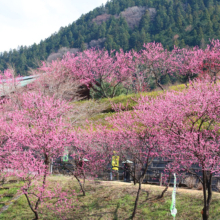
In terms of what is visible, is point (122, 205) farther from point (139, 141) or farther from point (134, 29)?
point (134, 29)

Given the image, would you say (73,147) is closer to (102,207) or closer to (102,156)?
(102,156)

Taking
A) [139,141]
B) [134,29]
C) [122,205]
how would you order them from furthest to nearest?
[134,29] → [139,141] → [122,205]

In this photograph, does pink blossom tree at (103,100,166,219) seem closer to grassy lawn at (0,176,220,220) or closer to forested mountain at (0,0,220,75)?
grassy lawn at (0,176,220,220)

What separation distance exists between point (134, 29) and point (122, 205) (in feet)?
223

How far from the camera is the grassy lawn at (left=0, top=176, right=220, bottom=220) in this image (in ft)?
27.9

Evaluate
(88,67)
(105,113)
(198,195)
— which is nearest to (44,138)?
(198,195)

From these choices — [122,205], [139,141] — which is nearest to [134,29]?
[139,141]

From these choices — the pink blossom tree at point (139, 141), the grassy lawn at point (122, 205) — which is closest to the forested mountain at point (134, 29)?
the pink blossom tree at point (139, 141)

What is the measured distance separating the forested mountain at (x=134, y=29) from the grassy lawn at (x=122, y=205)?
4284 cm

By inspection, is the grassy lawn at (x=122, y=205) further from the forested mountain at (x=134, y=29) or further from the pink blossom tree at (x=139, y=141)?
the forested mountain at (x=134, y=29)

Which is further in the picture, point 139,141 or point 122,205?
point 139,141

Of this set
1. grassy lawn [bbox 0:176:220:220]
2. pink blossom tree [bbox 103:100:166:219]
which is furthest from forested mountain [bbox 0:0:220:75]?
grassy lawn [bbox 0:176:220:220]

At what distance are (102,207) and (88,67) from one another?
1967cm

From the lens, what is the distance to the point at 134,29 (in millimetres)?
71438
